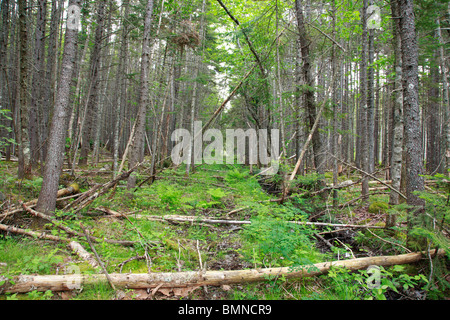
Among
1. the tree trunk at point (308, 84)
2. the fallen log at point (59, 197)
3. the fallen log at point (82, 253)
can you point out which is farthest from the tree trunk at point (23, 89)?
the tree trunk at point (308, 84)

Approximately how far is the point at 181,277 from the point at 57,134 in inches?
154

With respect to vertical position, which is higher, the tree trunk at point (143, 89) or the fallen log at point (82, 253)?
the tree trunk at point (143, 89)

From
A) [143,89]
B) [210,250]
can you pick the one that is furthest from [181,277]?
[143,89]

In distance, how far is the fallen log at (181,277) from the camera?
2.91 m

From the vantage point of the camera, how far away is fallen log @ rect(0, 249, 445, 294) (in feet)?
9.56

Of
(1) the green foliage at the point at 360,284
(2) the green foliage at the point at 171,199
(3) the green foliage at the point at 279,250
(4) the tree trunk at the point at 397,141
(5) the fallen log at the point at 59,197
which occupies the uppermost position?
(4) the tree trunk at the point at 397,141

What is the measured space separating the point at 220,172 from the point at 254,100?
5722 millimetres

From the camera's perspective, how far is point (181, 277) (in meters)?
3.40

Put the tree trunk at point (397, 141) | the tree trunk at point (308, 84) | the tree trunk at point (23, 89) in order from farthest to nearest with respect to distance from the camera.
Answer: the tree trunk at point (23, 89) → the tree trunk at point (308, 84) → the tree trunk at point (397, 141)

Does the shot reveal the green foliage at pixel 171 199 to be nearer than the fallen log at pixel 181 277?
No

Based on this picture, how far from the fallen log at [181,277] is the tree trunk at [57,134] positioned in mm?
2266

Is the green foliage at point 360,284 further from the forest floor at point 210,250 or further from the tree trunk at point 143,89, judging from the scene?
the tree trunk at point 143,89
